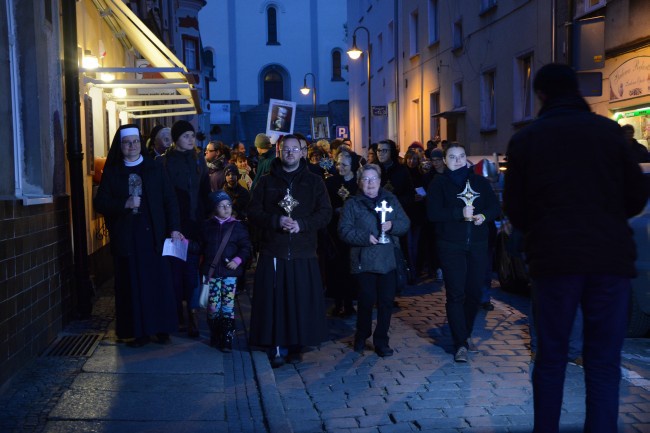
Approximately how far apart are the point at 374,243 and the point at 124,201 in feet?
7.13

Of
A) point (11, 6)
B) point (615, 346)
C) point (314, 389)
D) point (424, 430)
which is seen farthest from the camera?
point (11, 6)

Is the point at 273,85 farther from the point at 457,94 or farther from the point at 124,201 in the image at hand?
the point at 124,201

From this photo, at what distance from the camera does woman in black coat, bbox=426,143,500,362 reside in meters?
7.40

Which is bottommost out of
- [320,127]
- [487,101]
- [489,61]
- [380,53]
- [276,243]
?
[276,243]

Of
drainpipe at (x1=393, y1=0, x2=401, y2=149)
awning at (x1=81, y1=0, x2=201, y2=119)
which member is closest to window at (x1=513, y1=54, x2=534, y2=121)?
awning at (x1=81, y1=0, x2=201, y2=119)

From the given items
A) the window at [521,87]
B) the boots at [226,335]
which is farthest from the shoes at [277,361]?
the window at [521,87]

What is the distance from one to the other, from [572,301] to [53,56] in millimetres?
5909

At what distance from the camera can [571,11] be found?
1545 centimetres

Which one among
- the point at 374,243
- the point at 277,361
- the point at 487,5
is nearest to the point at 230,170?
the point at 374,243

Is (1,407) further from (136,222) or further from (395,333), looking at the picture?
(395,333)

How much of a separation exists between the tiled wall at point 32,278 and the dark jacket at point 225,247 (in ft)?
4.43

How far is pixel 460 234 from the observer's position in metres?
7.41

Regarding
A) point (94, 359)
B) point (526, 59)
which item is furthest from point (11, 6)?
point (526, 59)

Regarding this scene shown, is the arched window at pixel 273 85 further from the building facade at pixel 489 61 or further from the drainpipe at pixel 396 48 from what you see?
the drainpipe at pixel 396 48
